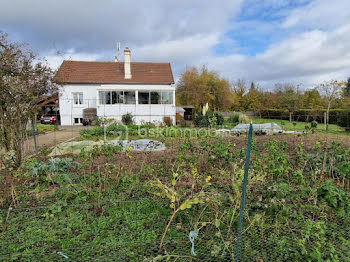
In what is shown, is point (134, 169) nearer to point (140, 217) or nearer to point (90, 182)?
point (90, 182)

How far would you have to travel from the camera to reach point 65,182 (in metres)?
3.55

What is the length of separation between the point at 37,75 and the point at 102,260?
4.12 metres

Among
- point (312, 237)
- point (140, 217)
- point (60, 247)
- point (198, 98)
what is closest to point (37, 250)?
point (60, 247)

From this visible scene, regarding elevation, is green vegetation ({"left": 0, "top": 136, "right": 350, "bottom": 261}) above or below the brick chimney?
below

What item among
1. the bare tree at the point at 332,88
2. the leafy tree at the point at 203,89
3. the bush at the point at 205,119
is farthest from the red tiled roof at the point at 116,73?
the bare tree at the point at 332,88

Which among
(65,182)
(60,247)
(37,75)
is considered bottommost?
(60,247)

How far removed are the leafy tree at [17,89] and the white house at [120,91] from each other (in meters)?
10.9

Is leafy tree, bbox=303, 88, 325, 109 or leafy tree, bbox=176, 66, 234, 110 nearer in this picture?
leafy tree, bbox=303, 88, 325, 109

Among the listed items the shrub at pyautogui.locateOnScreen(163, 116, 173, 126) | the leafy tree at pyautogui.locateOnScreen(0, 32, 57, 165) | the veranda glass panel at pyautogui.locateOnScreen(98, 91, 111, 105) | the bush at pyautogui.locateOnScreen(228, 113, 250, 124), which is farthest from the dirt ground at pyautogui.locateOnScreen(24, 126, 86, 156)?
the bush at pyautogui.locateOnScreen(228, 113, 250, 124)

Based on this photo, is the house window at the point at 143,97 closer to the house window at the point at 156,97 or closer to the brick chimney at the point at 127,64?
the house window at the point at 156,97

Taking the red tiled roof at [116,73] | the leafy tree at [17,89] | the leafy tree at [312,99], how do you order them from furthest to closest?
the leafy tree at [312,99] < the red tiled roof at [116,73] < the leafy tree at [17,89]

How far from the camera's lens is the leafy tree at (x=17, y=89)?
13.5ft

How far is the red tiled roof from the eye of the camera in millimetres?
19703

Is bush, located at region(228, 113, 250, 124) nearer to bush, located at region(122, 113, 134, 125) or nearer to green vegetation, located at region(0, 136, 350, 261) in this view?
bush, located at region(122, 113, 134, 125)
